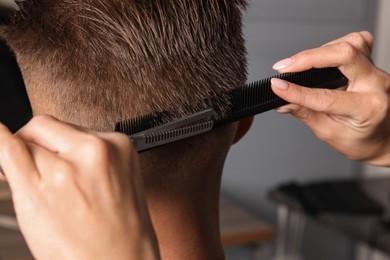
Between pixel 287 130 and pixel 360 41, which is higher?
pixel 360 41

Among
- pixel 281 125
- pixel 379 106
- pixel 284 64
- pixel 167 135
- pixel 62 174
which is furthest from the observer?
pixel 281 125

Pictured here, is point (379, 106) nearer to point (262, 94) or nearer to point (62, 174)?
point (262, 94)

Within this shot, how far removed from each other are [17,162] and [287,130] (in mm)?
2224

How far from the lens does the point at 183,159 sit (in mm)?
782

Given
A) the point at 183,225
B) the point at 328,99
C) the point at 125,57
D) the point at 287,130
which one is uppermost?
the point at 125,57

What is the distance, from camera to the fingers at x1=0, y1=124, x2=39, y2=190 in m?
0.50

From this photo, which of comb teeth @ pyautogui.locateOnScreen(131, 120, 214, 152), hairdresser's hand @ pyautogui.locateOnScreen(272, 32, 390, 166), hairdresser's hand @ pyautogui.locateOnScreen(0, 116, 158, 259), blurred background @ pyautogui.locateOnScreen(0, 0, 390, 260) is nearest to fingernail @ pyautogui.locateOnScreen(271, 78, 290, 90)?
hairdresser's hand @ pyautogui.locateOnScreen(272, 32, 390, 166)

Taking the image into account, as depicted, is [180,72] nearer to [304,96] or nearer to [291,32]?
[304,96]

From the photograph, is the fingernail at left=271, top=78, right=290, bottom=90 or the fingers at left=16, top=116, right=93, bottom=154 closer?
the fingers at left=16, top=116, right=93, bottom=154

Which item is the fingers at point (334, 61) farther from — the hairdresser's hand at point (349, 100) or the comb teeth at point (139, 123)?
the comb teeth at point (139, 123)

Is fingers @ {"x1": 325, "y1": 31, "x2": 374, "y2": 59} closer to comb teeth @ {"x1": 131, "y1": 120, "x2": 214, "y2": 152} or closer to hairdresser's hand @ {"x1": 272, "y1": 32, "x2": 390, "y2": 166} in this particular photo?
hairdresser's hand @ {"x1": 272, "y1": 32, "x2": 390, "y2": 166}

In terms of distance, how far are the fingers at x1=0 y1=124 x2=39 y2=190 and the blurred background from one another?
1.96 metres

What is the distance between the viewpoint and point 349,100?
86 cm

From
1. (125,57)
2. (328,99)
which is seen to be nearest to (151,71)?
(125,57)
